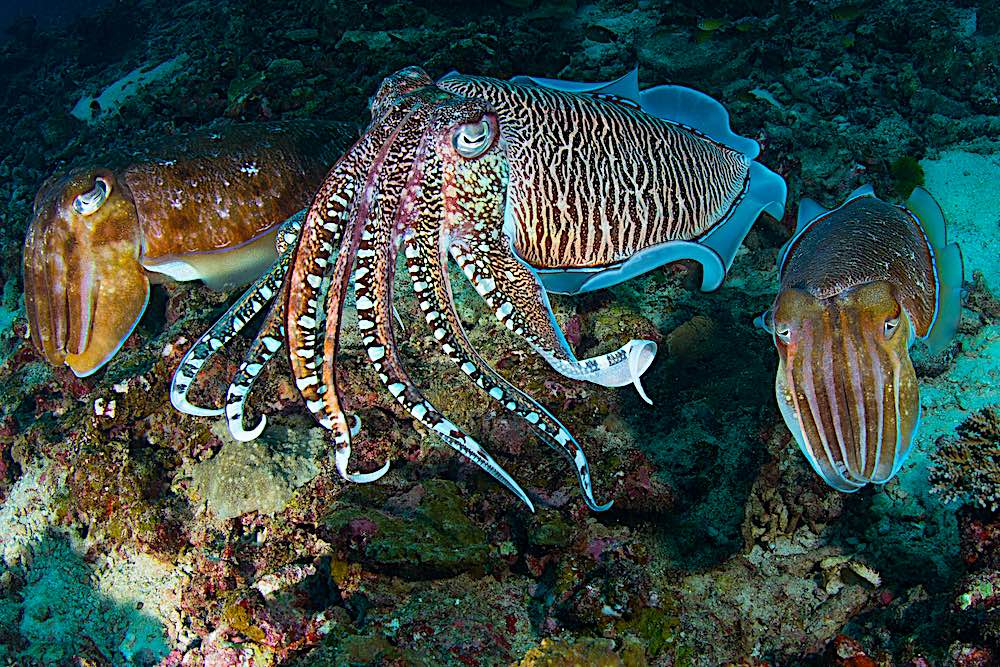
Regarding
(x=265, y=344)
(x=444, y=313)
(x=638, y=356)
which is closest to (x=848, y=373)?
(x=638, y=356)

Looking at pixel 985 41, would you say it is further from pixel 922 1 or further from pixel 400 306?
pixel 400 306

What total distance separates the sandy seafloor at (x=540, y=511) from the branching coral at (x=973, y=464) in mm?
23

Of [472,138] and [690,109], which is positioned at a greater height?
[472,138]

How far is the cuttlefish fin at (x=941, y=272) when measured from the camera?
3.06 m

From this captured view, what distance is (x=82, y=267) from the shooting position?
407 cm

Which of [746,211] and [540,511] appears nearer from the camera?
[540,511]

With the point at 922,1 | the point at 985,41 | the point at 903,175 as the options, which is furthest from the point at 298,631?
the point at 922,1

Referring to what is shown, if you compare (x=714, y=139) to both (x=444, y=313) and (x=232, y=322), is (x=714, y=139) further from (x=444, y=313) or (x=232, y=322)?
(x=232, y=322)

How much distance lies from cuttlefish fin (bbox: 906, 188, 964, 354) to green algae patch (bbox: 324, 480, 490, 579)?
105 inches

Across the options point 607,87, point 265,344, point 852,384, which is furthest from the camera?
point 607,87

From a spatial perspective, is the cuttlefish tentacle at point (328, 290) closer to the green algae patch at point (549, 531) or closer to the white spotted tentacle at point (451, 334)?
the white spotted tentacle at point (451, 334)

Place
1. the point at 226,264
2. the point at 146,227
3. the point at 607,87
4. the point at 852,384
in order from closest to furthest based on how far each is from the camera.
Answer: the point at 852,384 < the point at 607,87 < the point at 146,227 < the point at 226,264

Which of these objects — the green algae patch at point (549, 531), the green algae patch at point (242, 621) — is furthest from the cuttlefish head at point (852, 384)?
the green algae patch at point (242, 621)

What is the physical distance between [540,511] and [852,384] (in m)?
1.88
